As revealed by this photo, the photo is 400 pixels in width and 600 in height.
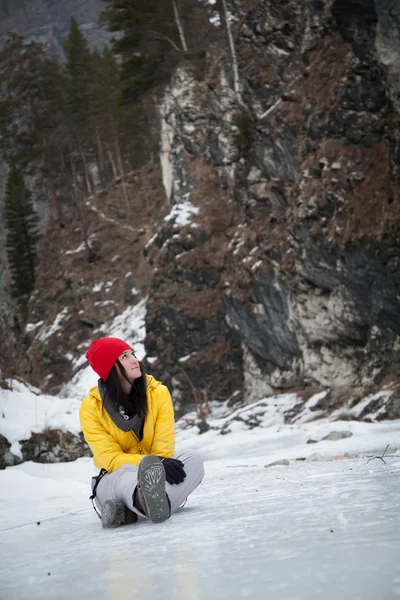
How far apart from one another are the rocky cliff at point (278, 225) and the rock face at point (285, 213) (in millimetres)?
51

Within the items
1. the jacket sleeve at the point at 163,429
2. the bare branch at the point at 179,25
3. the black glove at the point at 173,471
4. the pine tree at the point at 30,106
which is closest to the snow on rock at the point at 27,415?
the jacket sleeve at the point at 163,429

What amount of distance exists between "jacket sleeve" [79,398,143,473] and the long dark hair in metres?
0.21

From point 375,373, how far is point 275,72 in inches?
533

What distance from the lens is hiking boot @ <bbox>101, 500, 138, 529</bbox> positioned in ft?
12.1

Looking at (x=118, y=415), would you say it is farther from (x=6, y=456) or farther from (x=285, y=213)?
(x=285, y=213)

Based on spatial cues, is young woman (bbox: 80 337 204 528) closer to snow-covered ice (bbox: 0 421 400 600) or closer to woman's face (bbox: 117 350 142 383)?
woman's face (bbox: 117 350 142 383)

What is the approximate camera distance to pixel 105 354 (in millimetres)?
3904

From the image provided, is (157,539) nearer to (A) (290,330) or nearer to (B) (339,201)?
(B) (339,201)

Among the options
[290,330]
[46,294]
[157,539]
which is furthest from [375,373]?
[46,294]

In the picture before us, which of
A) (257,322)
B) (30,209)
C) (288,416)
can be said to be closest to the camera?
(288,416)

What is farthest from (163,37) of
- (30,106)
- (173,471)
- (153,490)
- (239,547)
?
(239,547)

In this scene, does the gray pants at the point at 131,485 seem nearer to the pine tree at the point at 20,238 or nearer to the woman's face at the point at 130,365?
the woman's face at the point at 130,365

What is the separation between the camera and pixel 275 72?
22516 millimetres

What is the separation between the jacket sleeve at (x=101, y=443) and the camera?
153 inches
